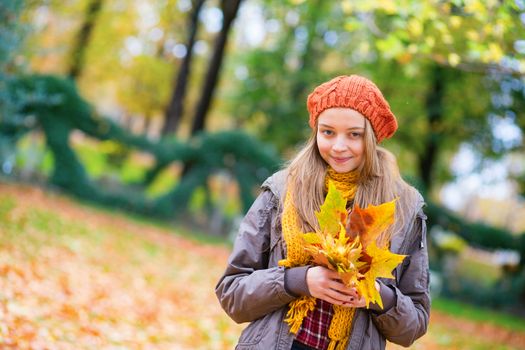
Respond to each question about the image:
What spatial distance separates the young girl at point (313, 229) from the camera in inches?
84.6

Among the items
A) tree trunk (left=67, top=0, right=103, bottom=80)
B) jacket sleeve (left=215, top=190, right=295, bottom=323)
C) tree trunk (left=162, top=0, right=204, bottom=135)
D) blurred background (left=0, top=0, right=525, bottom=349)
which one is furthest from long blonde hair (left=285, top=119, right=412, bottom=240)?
tree trunk (left=67, top=0, right=103, bottom=80)

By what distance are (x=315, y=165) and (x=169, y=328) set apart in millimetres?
4279

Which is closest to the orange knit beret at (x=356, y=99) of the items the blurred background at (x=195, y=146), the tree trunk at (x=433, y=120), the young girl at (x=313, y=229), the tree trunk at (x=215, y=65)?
the young girl at (x=313, y=229)

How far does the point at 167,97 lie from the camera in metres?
25.2

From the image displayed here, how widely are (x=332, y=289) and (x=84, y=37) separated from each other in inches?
786

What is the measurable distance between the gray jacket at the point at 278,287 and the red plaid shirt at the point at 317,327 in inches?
2.7

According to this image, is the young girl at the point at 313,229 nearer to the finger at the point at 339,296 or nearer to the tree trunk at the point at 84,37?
the finger at the point at 339,296

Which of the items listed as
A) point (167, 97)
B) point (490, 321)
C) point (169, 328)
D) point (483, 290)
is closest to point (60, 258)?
point (169, 328)

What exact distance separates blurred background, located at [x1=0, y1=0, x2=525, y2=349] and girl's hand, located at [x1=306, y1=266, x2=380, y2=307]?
5.85ft

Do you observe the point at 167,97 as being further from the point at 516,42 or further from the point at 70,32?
the point at 516,42

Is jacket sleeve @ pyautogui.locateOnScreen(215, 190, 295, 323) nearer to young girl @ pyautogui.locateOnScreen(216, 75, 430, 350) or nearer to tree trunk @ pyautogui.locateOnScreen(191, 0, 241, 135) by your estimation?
young girl @ pyautogui.locateOnScreen(216, 75, 430, 350)

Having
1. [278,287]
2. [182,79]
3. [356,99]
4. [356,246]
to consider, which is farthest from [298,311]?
[182,79]

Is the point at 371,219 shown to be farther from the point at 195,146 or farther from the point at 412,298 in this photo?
the point at 195,146

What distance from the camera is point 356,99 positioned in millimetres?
2211
